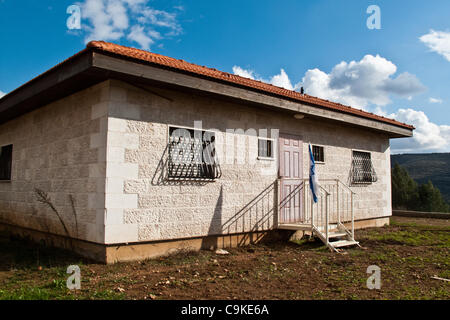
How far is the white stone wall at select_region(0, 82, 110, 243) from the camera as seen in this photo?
6230 millimetres

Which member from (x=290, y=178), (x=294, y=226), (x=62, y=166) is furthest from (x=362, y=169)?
(x=62, y=166)

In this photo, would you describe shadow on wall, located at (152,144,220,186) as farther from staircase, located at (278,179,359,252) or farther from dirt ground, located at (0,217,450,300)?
staircase, located at (278,179,359,252)

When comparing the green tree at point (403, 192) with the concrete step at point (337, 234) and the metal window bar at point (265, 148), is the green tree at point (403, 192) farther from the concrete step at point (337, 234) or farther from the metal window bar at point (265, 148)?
the metal window bar at point (265, 148)

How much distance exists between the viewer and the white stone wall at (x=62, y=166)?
623 centimetres

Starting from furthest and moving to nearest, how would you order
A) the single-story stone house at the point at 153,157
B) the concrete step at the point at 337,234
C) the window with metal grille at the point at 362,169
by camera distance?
the window with metal grille at the point at 362,169, the concrete step at the point at 337,234, the single-story stone house at the point at 153,157

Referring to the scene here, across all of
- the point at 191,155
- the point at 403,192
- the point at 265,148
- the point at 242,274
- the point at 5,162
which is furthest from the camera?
the point at 403,192

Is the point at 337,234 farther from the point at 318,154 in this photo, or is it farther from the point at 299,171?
the point at 318,154

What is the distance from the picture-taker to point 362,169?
37.4 ft

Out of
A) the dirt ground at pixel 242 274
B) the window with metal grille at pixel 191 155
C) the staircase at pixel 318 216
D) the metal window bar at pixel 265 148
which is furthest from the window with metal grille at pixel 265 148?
the dirt ground at pixel 242 274

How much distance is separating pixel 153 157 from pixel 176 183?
669mm

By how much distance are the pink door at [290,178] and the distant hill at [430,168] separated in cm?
6707

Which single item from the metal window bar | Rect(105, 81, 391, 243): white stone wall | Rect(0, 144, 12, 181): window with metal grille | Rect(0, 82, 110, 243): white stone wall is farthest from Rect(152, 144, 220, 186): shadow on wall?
Rect(0, 144, 12, 181): window with metal grille

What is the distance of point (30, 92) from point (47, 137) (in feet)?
3.64
